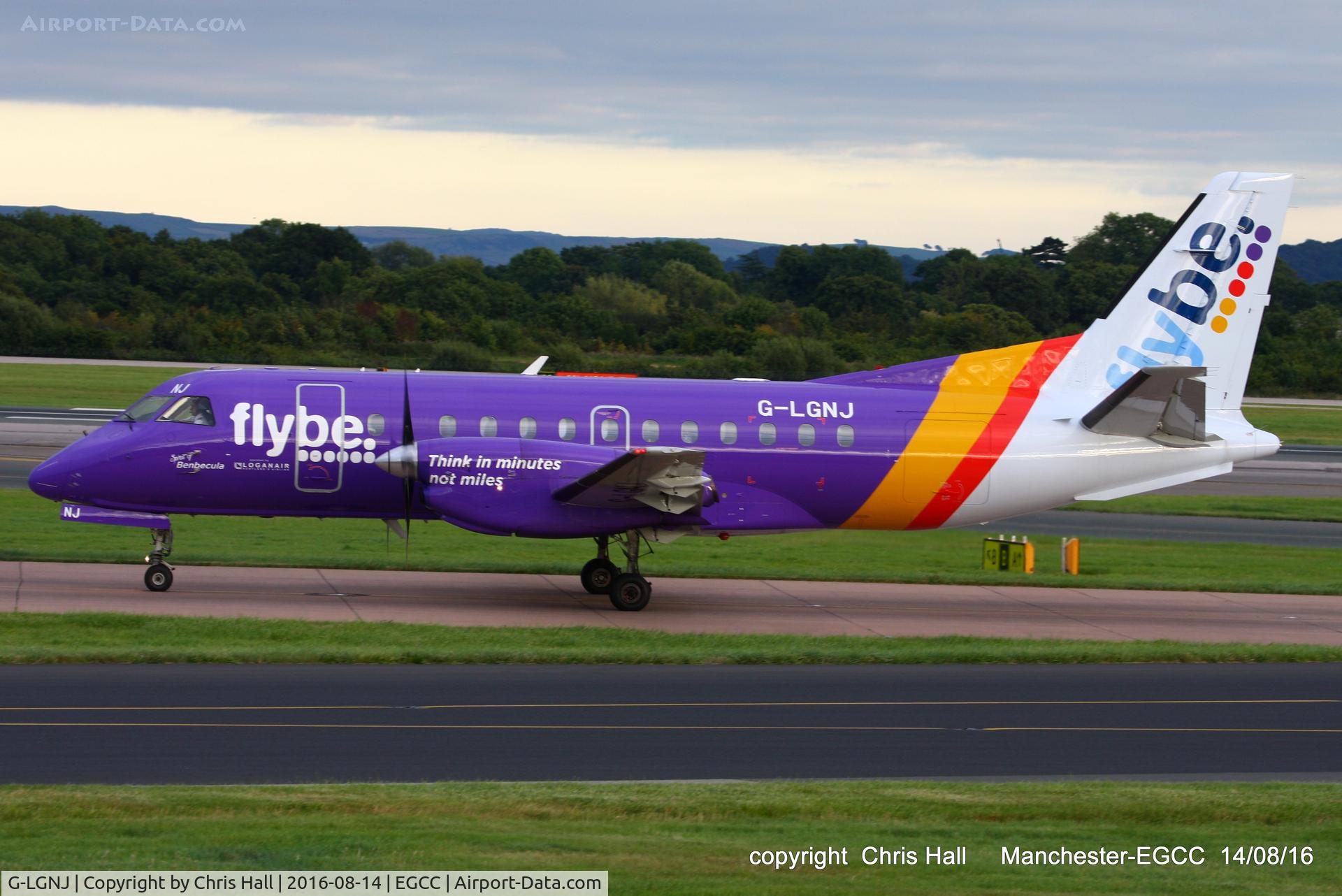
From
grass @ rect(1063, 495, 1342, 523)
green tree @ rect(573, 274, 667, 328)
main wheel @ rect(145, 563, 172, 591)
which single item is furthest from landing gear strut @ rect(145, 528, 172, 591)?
green tree @ rect(573, 274, 667, 328)

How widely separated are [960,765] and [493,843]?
17.9 feet

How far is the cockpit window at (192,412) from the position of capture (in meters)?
21.2

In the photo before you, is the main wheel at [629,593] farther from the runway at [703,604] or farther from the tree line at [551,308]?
the tree line at [551,308]

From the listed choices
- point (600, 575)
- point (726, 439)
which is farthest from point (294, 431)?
point (726, 439)

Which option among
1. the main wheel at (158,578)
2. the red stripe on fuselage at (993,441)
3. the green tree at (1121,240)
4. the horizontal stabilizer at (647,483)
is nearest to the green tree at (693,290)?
the green tree at (1121,240)

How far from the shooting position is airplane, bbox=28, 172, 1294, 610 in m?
20.6

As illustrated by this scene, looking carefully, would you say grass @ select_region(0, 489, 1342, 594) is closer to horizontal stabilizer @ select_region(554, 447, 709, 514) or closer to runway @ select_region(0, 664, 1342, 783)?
horizontal stabilizer @ select_region(554, 447, 709, 514)

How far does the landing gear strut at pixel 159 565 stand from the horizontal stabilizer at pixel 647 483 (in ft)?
19.9

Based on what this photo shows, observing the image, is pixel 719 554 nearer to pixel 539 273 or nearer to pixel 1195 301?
pixel 1195 301

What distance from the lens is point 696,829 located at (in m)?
10.3

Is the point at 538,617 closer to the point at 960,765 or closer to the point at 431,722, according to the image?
the point at 431,722

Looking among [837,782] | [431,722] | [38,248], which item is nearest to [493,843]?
[837,782]

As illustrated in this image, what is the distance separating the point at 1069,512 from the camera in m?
37.5
